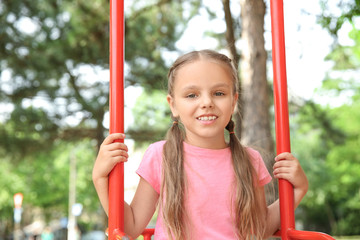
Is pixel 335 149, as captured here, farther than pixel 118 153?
Yes

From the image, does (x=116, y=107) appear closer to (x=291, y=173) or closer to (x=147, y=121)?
(x=291, y=173)

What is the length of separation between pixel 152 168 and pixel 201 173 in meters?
0.20

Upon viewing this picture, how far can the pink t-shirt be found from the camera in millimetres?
1809

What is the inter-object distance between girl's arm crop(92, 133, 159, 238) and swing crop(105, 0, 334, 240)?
3cm

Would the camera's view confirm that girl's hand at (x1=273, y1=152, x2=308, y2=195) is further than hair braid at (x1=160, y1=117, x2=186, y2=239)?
Yes

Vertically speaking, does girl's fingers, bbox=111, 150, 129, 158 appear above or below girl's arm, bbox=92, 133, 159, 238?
above

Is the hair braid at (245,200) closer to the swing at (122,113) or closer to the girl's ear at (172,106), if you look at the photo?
the swing at (122,113)

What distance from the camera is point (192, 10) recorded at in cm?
938

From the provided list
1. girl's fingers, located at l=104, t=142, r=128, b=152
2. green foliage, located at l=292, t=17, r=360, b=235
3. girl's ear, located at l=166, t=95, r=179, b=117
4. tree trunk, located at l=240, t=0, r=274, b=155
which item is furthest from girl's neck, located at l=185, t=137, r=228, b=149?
green foliage, located at l=292, t=17, r=360, b=235

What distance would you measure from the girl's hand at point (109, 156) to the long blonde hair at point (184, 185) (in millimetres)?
225

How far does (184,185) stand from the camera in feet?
6.07

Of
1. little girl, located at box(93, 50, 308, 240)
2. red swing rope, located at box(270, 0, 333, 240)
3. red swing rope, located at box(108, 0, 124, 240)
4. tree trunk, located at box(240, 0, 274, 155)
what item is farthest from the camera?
tree trunk, located at box(240, 0, 274, 155)

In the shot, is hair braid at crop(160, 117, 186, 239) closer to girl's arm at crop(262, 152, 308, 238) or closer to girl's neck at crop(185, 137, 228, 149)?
girl's neck at crop(185, 137, 228, 149)

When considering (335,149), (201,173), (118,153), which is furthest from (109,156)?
(335,149)
